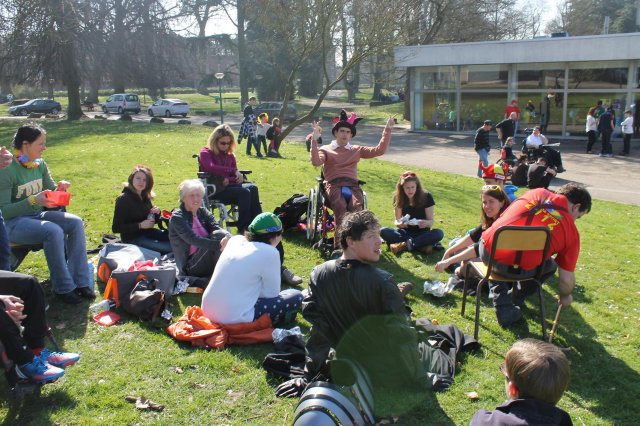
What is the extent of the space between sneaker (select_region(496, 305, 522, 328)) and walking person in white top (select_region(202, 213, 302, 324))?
1900 millimetres

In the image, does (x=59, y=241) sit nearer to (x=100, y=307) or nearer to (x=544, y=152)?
(x=100, y=307)

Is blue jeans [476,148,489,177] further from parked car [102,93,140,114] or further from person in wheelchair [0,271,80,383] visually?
parked car [102,93,140,114]

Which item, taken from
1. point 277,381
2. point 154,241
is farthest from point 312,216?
point 277,381

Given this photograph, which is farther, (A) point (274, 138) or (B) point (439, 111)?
(B) point (439, 111)

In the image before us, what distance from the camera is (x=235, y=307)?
184 inches

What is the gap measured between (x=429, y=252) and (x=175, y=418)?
4406mm

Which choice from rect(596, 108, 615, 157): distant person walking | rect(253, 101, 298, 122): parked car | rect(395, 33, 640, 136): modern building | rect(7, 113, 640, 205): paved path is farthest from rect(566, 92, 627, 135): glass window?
rect(253, 101, 298, 122): parked car

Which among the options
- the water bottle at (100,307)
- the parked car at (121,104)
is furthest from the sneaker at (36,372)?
the parked car at (121,104)

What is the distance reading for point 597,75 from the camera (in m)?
23.4

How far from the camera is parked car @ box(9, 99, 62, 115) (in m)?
41.7

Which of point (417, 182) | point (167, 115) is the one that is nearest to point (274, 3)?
point (417, 182)

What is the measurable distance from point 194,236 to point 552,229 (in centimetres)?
344

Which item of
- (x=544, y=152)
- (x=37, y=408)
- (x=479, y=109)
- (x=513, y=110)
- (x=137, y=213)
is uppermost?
(x=479, y=109)

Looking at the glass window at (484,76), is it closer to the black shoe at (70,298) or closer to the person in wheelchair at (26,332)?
the black shoe at (70,298)
